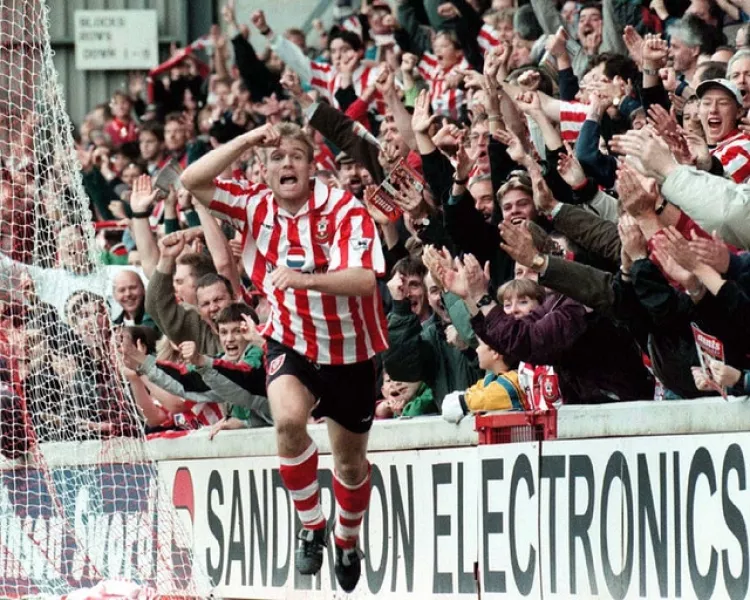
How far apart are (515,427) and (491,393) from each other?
1.05ft

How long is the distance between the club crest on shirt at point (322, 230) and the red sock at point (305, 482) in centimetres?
106

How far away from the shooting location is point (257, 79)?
18.6 meters

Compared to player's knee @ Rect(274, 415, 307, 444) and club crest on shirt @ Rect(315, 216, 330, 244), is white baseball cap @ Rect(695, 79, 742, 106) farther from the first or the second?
player's knee @ Rect(274, 415, 307, 444)

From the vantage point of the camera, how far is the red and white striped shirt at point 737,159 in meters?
8.77

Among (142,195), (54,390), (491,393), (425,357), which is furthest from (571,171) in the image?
(142,195)

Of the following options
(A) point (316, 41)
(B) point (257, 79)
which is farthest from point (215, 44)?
(A) point (316, 41)

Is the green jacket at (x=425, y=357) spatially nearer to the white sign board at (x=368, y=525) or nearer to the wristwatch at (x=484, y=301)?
the white sign board at (x=368, y=525)

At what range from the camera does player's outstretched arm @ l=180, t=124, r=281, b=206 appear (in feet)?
28.7

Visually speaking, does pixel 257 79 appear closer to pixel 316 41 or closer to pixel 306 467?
pixel 316 41

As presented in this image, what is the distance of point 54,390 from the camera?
11.9m

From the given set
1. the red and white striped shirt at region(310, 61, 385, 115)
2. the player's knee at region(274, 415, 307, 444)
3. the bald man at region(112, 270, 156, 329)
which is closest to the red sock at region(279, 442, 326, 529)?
the player's knee at region(274, 415, 307, 444)

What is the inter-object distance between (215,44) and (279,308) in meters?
11.2

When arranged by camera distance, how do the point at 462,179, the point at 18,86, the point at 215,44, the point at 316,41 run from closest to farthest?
the point at 462,179, the point at 18,86, the point at 215,44, the point at 316,41

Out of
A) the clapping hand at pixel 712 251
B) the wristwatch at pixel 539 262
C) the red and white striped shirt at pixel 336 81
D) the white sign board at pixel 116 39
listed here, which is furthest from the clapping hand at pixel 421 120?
the white sign board at pixel 116 39
